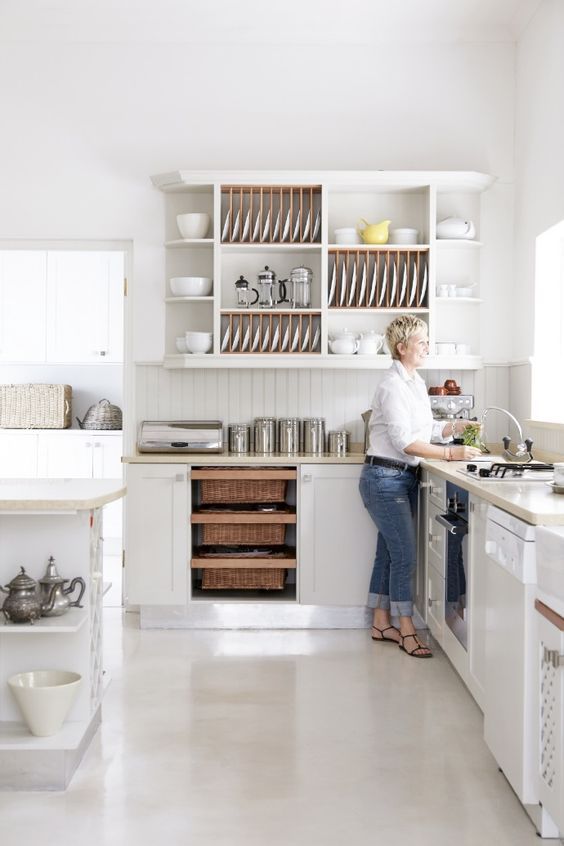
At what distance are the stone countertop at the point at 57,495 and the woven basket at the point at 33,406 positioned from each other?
12.6 ft

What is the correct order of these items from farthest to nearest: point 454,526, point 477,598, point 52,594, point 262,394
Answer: point 262,394, point 454,526, point 477,598, point 52,594

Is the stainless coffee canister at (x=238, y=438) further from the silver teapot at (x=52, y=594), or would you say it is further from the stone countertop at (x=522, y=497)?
the silver teapot at (x=52, y=594)

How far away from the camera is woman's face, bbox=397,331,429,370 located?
13.4 feet

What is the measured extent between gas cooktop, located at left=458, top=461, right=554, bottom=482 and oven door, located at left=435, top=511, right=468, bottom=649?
7.8 inches

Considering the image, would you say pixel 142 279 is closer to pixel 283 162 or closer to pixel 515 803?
pixel 283 162

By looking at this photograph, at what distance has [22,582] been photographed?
2.70m

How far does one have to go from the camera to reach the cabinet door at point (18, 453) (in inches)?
268

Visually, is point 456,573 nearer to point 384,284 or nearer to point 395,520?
point 395,520

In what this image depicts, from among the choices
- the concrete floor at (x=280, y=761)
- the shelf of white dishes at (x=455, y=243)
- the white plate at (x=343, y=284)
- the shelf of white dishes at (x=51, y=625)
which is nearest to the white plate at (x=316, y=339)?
the white plate at (x=343, y=284)

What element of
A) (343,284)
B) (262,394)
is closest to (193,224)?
(343,284)

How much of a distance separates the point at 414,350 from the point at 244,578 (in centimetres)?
153

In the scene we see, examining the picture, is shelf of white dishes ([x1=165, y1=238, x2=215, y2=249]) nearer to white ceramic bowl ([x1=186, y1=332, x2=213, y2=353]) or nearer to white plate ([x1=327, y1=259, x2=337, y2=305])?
white ceramic bowl ([x1=186, y1=332, x2=213, y2=353])

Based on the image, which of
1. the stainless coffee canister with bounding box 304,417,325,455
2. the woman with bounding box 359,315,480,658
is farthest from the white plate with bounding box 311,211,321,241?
the stainless coffee canister with bounding box 304,417,325,455

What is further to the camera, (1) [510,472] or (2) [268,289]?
(2) [268,289]
